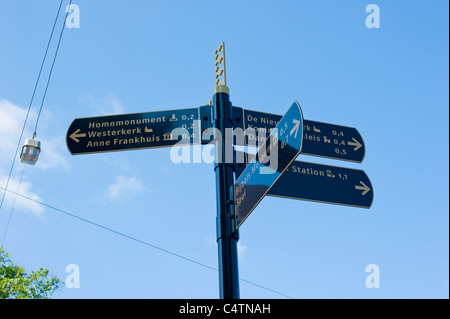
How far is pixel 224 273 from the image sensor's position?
4.95m

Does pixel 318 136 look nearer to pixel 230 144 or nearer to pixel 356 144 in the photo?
pixel 356 144

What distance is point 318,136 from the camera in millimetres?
5820

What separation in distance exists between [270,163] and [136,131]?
1885 millimetres

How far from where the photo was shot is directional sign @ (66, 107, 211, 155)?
18.7ft

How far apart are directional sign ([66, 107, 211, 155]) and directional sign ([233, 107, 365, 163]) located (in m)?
0.46

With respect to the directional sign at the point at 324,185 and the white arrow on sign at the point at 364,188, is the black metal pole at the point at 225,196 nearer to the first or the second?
the directional sign at the point at 324,185

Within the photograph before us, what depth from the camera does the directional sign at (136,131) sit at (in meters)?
5.70

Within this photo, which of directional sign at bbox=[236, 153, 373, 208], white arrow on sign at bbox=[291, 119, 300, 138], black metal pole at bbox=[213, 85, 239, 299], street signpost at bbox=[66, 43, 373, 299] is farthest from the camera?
directional sign at bbox=[236, 153, 373, 208]

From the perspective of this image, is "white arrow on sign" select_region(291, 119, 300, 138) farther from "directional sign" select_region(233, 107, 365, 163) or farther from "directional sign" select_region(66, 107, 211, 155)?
"directional sign" select_region(66, 107, 211, 155)

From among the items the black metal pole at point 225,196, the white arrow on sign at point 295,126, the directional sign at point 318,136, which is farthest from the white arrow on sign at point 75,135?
the white arrow on sign at point 295,126

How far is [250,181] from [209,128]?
3.54 ft

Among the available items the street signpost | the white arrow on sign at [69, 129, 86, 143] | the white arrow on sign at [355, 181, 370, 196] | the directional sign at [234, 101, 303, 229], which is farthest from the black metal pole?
the white arrow on sign at [69, 129, 86, 143]
